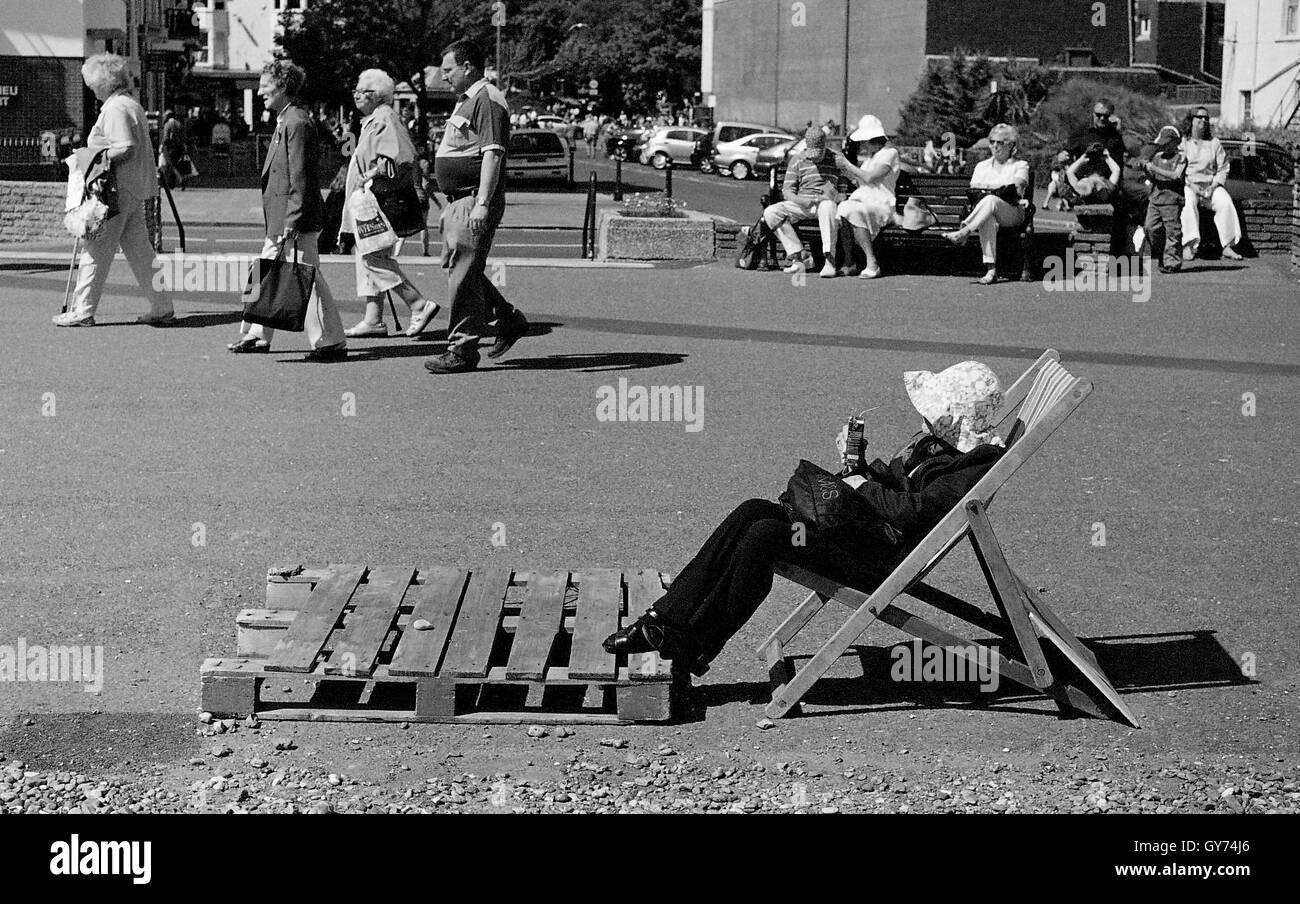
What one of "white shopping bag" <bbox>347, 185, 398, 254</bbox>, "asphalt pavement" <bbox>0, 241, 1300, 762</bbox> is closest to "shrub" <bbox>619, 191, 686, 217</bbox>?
"asphalt pavement" <bbox>0, 241, 1300, 762</bbox>

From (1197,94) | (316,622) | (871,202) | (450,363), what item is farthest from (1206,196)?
(1197,94)

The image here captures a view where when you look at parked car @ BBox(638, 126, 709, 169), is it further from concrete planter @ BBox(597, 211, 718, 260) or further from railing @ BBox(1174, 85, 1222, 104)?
concrete planter @ BBox(597, 211, 718, 260)

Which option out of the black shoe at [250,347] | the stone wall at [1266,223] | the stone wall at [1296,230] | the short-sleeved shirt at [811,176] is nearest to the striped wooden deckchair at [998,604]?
the black shoe at [250,347]

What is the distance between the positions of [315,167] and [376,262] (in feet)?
3.42

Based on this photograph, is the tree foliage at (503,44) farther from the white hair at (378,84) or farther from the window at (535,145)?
the white hair at (378,84)

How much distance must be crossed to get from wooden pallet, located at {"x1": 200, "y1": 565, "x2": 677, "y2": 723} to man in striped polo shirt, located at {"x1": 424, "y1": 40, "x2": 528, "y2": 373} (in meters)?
5.21

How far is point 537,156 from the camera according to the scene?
42.9 m

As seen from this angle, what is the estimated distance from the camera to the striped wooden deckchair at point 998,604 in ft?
18.1

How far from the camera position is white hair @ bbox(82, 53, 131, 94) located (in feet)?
44.1

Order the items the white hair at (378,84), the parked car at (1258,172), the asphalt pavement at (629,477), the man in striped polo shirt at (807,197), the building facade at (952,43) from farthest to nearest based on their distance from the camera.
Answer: the building facade at (952,43) < the parked car at (1258,172) < the man in striped polo shirt at (807,197) < the white hair at (378,84) < the asphalt pavement at (629,477)

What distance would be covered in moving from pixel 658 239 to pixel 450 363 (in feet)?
27.4

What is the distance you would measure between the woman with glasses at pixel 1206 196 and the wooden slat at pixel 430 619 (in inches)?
607
